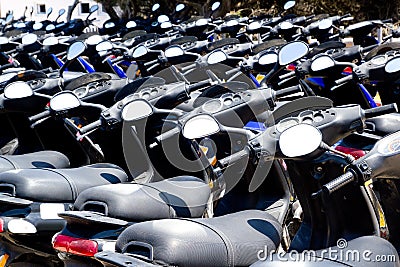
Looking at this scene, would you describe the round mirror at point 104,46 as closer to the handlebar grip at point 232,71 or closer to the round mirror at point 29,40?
the round mirror at point 29,40

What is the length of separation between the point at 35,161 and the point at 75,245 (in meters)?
1.30

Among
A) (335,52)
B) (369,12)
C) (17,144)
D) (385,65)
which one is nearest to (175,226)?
(385,65)

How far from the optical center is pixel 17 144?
4609mm

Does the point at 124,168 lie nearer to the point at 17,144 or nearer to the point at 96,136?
the point at 96,136

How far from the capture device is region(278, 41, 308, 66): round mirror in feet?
13.2

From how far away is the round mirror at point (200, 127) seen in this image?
104 inches

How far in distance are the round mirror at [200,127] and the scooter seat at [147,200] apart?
0.99ft

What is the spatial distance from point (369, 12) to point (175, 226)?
12.7 m

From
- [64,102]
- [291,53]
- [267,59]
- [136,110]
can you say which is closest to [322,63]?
[291,53]

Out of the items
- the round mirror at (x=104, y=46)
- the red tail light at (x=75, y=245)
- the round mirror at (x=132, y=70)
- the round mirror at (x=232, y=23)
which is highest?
the red tail light at (x=75, y=245)

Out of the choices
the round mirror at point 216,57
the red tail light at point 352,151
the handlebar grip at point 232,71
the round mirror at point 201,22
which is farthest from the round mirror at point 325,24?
the red tail light at point 352,151

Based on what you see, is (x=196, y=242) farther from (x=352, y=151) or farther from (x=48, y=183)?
(x=352, y=151)

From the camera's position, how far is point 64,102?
139 inches

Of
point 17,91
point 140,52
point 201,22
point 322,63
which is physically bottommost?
point 201,22
